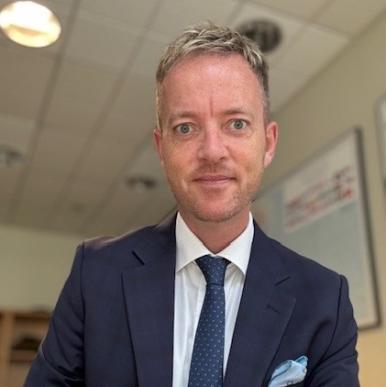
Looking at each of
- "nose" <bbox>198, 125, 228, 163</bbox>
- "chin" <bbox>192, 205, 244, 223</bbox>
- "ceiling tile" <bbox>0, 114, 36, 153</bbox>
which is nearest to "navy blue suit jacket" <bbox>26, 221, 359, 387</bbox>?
"chin" <bbox>192, 205, 244, 223</bbox>

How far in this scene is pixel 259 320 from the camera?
938 millimetres

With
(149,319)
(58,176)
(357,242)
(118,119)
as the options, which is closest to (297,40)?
(357,242)

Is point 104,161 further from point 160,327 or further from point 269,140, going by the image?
point 160,327

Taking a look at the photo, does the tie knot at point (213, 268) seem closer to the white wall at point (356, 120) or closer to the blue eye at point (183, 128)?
the blue eye at point (183, 128)

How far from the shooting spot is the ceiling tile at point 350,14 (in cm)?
236

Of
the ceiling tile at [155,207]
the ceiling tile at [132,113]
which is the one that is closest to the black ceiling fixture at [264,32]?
the ceiling tile at [132,113]

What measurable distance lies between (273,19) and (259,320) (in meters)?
1.90

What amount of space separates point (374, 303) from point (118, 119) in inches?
79.3

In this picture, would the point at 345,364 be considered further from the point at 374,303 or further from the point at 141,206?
the point at 141,206

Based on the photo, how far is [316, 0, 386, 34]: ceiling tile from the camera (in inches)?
93.0

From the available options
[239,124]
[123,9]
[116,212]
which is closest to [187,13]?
[123,9]

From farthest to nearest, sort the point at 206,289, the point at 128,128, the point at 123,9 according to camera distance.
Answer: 1. the point at 128,128
2. the point at 123,9
3. the point at 206,289

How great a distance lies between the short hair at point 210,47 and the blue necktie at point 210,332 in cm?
32

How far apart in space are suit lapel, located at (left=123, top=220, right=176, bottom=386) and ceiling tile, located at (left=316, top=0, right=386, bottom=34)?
1.78m
